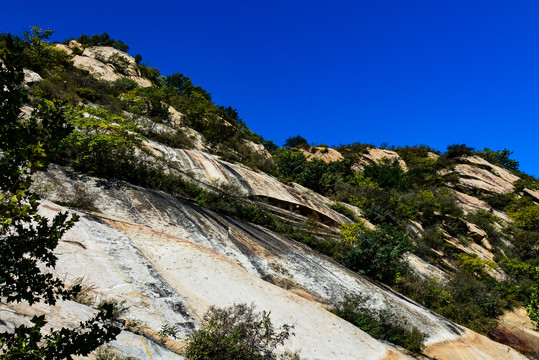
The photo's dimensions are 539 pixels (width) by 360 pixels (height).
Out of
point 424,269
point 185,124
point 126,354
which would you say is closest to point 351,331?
point 126,354

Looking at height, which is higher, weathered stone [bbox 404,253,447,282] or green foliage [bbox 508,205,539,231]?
green foliage [bbox 508,205,539,231]

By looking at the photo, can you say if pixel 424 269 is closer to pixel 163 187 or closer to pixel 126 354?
pixel 163 187

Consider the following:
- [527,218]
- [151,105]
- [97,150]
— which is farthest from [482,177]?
[97,150]

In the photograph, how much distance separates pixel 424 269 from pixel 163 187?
13148 millimetres

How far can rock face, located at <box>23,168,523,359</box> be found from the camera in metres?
5.06

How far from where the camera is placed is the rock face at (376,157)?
3787 centimetres

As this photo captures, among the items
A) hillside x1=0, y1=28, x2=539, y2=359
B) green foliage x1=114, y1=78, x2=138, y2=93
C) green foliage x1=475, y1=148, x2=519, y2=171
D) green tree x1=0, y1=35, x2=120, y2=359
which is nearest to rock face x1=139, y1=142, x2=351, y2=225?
hillside x1=0, y1=28, x2=539, y2=359

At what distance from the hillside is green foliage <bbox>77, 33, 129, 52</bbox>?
12189 millimetres

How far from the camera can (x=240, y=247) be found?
27.6 feet

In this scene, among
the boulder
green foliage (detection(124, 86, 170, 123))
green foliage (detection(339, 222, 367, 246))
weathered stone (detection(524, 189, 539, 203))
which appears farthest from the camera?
the boulder

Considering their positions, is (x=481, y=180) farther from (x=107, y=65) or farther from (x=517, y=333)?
(x=107, y=65)

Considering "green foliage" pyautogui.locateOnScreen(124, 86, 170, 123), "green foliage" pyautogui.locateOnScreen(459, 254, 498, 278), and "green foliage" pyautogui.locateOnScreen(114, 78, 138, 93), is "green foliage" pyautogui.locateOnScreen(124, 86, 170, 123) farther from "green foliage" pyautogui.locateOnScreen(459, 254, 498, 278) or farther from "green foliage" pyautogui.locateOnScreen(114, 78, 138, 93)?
"green foliage" pyautogui.locateOnScreen(459, 254, 498, 278)

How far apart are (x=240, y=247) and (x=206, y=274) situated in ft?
7.27

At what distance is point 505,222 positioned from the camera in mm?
26688
